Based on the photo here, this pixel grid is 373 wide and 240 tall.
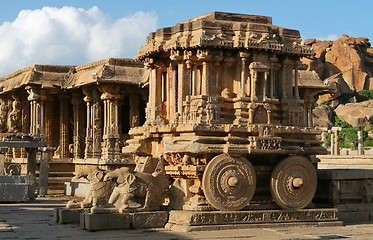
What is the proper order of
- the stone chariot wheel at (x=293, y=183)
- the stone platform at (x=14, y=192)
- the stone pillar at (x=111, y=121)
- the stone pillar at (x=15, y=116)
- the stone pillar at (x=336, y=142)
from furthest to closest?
the stone pillar at (x=336, y=142) → the stone pillar at (x=15, y=116) → the stone pillar at (x=111, y=121) → the stone platform at (x=14, y=192) → the stone chariot wheel at (x=293, y=183)

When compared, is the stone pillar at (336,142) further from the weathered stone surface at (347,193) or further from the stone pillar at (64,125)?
the weathered stone surface at (347,193)

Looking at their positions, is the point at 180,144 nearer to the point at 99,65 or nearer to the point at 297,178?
the point at 297,178

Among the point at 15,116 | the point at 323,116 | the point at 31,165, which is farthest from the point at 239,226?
the point at 323,116

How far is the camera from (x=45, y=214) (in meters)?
15.3

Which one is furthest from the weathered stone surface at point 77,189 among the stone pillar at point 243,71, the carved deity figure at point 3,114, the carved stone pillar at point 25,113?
the carved deity figure at point 3,114

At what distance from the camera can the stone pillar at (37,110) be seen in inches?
1153

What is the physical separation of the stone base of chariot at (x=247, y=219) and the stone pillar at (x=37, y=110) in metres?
19.1

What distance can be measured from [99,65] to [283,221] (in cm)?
1641

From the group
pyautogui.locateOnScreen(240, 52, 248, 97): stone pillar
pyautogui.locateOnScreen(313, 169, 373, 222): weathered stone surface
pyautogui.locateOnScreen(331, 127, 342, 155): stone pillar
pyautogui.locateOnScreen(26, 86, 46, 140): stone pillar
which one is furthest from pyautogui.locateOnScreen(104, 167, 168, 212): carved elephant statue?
pyautogui.locateOnScreen(331, 127, 342, 155): stone pillar

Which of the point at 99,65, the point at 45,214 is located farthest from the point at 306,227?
the point at 99,65

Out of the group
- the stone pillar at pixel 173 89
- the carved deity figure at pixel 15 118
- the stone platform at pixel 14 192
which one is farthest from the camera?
the carved deity figure at pixel 15 118

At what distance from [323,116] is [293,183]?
60.5 m

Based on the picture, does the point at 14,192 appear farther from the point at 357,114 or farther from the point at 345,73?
the point at 345,73

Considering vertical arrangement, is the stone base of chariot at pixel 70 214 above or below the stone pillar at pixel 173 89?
below
